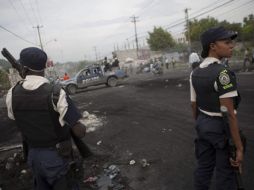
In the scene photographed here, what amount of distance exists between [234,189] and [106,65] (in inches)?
851

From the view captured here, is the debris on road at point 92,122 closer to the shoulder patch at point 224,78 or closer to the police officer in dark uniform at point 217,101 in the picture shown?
the police officer in dark uniform at point 217,101

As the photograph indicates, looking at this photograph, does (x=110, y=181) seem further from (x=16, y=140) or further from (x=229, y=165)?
(x=16, y=140)

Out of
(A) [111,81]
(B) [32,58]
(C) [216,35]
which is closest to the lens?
(B) [32,58]

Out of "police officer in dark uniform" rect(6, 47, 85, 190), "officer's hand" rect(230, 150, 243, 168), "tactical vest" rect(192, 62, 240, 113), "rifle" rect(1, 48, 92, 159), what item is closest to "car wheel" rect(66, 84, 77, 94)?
"rifle" rect(1, 48, 92, 159)

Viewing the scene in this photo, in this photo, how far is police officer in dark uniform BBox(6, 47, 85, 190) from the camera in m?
2.76

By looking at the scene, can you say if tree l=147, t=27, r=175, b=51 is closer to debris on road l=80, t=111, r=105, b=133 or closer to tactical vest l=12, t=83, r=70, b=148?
debris on road l=80, t=111, r=105, b=133

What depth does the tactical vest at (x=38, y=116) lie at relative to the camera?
109 inches

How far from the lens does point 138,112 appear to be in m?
10.4

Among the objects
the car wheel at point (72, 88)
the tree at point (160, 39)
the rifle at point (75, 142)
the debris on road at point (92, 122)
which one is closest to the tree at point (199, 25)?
the tree at point (160, 39)

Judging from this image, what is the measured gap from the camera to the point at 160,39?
2437 inches

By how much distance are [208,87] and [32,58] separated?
1.76 m

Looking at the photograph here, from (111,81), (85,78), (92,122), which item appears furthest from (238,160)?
(111,81)

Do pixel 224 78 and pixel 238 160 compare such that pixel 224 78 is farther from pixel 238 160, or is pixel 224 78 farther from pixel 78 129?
pixel 78 129

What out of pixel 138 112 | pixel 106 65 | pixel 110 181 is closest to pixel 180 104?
pixel 138 112
